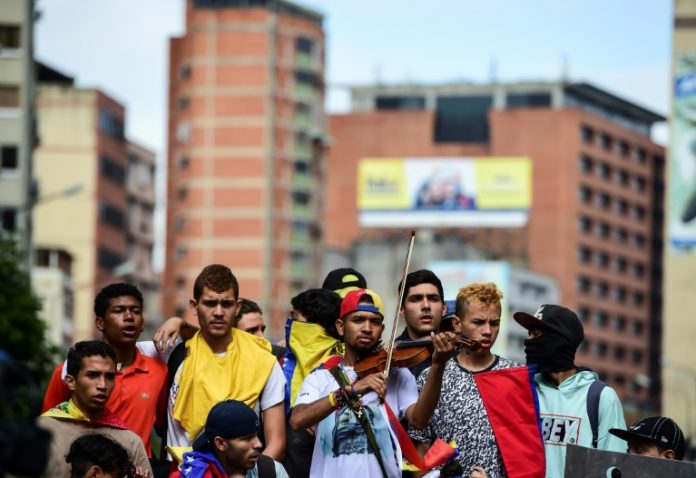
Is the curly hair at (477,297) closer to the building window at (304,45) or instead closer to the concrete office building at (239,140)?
the concrete office building at (239,140)

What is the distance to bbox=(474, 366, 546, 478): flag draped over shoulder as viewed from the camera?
11.3 metres

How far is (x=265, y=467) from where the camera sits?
10.7 meters

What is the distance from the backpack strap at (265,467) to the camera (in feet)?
35.0

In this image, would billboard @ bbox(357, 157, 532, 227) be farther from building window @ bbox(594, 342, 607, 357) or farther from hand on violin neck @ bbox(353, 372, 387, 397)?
hand on violin neck @ bbox(353, 372, 387, 397)

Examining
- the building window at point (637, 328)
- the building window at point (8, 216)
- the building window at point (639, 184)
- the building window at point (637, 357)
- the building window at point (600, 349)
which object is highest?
the building window at point (639, 184)

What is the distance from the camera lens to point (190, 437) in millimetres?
11445

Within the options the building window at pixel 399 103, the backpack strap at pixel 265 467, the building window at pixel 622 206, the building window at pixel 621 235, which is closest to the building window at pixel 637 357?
the building window at pixel 621 235

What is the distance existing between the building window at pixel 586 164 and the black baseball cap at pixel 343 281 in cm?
15695

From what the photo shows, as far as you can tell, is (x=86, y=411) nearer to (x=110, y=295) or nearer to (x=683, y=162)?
(x=110, y=295)

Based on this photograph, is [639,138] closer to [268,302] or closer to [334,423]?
[268,302]

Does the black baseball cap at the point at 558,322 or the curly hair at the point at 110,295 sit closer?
the black baseball cap at the point at 558,322

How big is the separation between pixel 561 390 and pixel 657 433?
0.74 metres

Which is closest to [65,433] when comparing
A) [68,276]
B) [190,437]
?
[190,437]

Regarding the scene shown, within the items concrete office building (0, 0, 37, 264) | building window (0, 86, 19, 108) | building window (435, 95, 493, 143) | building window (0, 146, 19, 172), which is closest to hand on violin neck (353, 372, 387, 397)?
concrete office building (0, 0, 37, 264)
